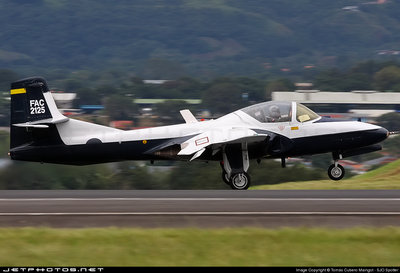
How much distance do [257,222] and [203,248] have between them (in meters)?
2.38

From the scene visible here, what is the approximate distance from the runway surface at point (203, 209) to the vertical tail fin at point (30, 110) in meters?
2.71

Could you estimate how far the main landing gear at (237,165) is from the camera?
20.4m

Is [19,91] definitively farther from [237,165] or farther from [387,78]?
[387,78]

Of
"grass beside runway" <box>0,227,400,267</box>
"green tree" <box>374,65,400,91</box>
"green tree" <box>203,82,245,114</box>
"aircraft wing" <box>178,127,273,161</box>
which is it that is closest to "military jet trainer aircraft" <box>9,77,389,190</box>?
"aircraft wing" <box>178,127,273,161</box>

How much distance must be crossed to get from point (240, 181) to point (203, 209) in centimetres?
549

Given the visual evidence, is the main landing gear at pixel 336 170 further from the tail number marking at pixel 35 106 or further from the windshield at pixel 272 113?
the tail number marking at pixel 35 106

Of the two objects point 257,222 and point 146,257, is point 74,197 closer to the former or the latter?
point 257,222

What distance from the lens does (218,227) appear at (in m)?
13.0

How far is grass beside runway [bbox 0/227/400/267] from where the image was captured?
34.5 ft

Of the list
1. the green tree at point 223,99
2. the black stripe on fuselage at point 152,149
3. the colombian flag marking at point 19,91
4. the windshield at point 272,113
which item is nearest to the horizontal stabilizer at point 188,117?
the black stripe on fuselage at point 152,149

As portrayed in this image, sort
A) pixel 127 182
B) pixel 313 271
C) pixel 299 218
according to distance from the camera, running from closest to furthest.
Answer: pixel 313 271 → pixel 299 218 → pixel 127 182

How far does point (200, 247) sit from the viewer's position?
11.4m

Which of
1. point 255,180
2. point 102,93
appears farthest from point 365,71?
point 255,180

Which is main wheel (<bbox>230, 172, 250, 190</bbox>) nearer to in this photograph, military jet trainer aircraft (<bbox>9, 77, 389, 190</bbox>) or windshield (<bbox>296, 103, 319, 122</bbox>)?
military jet trainer aircraft (<bbox>9, 77, 389, 190</bbox>)
